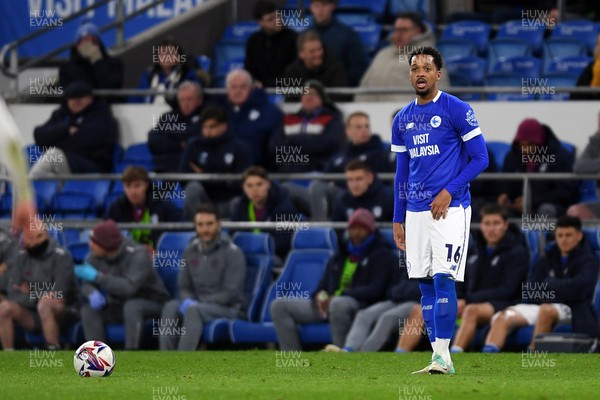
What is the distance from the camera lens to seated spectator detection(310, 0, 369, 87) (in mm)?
18609

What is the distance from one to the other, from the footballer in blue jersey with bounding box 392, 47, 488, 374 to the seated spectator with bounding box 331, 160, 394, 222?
4.67 meters

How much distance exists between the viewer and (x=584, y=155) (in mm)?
15469

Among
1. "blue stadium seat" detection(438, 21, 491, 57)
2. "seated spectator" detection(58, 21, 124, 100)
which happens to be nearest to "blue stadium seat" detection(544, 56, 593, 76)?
"blue stadium seat" detection(438, 21, 491, 57)

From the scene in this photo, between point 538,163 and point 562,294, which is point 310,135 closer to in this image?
point 538,163

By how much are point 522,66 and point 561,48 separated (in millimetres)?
948

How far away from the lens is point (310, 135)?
1708 cm

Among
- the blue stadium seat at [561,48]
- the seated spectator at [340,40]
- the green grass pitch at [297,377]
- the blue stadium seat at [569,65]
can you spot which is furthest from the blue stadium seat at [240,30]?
the green grass pitch at [297,377]

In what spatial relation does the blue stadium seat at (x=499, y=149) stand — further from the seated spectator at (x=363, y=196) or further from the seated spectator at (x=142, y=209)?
the seated spectator at (x=142, y=209)

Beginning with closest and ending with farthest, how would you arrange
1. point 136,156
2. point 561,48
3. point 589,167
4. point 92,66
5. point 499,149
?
point 589,167
point 499,149
point 136,156
point 561,48
point 92,66

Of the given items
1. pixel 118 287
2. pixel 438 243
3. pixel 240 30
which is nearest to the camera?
pixel 438 243

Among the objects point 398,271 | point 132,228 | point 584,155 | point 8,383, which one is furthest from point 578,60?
point 8,383

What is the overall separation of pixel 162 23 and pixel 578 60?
6.58m

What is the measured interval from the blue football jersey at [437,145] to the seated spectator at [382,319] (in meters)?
3.94

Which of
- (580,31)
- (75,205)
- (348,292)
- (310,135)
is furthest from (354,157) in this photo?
(580,31)
